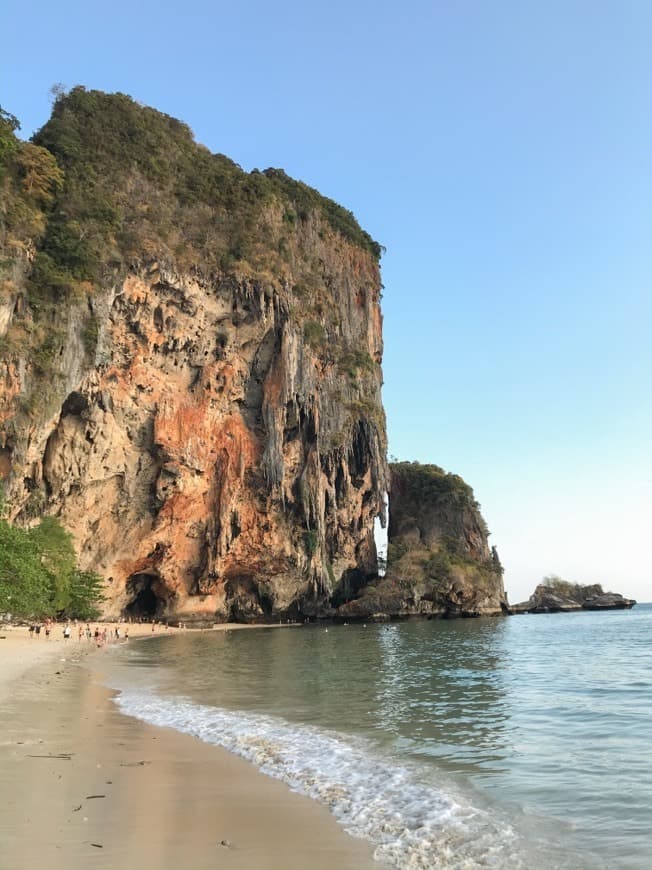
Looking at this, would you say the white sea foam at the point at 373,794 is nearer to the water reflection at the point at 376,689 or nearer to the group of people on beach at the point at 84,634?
the water reflection at the point at 376,689

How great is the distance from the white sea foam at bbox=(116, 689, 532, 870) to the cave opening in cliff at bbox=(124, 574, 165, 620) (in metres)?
40.4

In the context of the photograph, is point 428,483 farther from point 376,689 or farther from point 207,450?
point 376,689

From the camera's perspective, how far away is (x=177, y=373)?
45156 millimetres

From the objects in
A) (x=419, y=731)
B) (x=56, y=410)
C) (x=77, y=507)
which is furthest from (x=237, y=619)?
(x=419, y=731)

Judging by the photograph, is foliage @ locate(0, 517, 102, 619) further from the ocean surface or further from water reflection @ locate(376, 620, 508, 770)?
water reflection @ locate(376, 620, 508, 770)

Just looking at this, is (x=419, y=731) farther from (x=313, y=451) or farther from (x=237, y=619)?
(x=237, y=619)

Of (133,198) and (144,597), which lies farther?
(144,597)

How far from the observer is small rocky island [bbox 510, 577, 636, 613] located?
99.2 m

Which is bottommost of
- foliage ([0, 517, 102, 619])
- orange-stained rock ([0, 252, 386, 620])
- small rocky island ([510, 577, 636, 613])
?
small rocky island ([510, 577, 636, 613])

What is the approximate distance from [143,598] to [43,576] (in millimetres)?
23153

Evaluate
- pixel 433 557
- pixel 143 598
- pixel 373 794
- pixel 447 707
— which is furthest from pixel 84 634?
pixel 433 557

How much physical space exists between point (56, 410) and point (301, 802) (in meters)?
31.9

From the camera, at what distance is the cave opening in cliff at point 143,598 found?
161 feet

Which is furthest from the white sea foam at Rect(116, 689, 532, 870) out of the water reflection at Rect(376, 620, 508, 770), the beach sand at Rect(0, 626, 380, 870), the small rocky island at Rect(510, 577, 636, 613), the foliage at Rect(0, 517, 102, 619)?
the small rocky island at Rect(510, 577, 636, 613)
